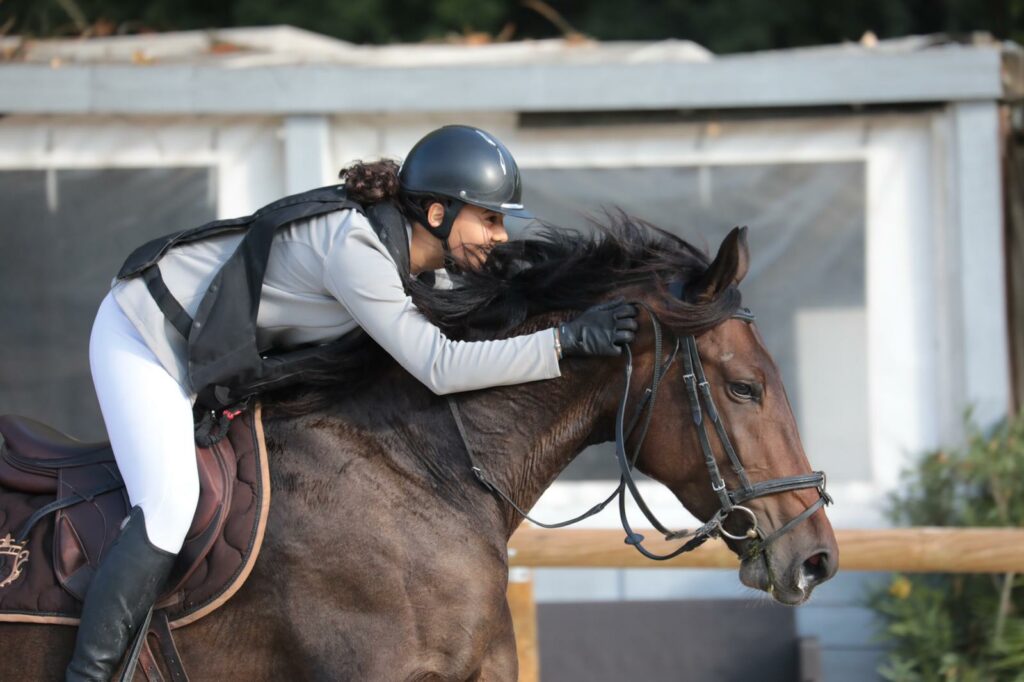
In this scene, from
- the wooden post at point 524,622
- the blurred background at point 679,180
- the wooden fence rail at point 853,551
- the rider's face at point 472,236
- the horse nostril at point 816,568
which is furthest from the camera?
the blurred background at point 679,180

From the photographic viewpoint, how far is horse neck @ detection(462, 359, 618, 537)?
10.8 feet

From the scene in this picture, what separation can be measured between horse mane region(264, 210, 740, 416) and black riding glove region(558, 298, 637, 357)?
140 mm

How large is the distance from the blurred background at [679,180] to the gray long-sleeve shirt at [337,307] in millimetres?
3421

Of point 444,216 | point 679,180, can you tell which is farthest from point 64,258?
point 444,216

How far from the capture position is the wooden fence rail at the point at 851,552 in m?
4.88

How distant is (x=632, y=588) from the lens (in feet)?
21.8

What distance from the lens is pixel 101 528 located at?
3174 millimetres

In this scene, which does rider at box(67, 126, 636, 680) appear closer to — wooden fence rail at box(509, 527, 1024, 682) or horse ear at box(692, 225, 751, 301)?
horse ear at box(692, 225, 751, 301)

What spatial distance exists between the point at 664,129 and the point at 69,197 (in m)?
3.50

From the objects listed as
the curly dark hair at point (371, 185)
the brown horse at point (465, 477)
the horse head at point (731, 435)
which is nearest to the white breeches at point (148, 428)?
the brown horse at point (465, 477)

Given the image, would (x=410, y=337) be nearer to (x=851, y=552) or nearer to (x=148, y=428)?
(x=148, y=428)

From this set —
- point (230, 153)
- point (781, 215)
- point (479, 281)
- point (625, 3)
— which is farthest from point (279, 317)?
point (625, 3)

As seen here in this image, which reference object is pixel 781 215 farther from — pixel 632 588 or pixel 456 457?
pixel 456 457

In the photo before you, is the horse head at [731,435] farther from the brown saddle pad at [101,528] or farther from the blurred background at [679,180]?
the blurred background at [679,180]
